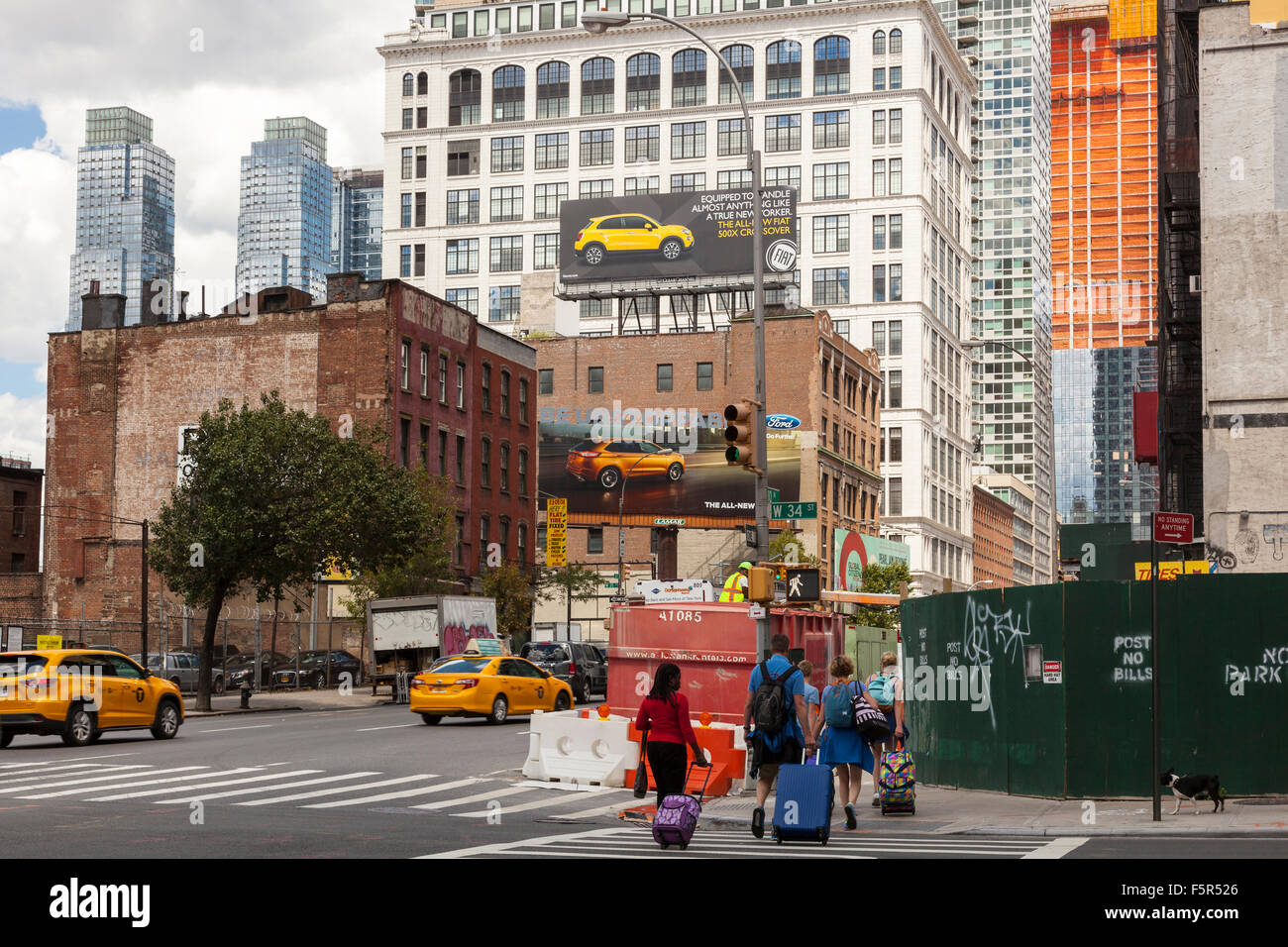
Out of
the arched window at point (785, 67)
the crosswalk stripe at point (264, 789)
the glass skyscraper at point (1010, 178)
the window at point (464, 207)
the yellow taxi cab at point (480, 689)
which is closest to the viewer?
the crosswalk stripe at point (264, 789)

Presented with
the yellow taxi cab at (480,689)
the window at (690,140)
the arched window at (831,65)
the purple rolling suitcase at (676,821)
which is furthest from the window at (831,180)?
the purple rolling suitcase at (676,821)

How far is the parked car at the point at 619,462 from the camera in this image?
8156 cm

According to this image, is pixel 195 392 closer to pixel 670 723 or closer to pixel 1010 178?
pixel 670 723

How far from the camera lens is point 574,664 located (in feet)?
157

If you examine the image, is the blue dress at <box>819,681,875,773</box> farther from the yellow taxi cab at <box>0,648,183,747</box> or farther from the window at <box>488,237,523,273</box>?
the window at <box>488,237,523,273</box>

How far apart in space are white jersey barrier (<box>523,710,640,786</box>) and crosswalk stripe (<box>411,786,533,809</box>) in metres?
0.88

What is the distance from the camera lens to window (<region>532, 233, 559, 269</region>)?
4833 inches

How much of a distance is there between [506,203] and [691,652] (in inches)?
4093

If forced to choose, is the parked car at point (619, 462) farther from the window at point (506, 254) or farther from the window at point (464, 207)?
the window at point (464, 207)

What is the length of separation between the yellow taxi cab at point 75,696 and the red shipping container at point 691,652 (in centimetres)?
1013

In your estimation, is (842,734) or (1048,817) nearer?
(1048,817)

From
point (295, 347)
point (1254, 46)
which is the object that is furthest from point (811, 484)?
point (1254, 46)

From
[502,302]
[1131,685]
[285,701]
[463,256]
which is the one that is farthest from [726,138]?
[1131,685]
